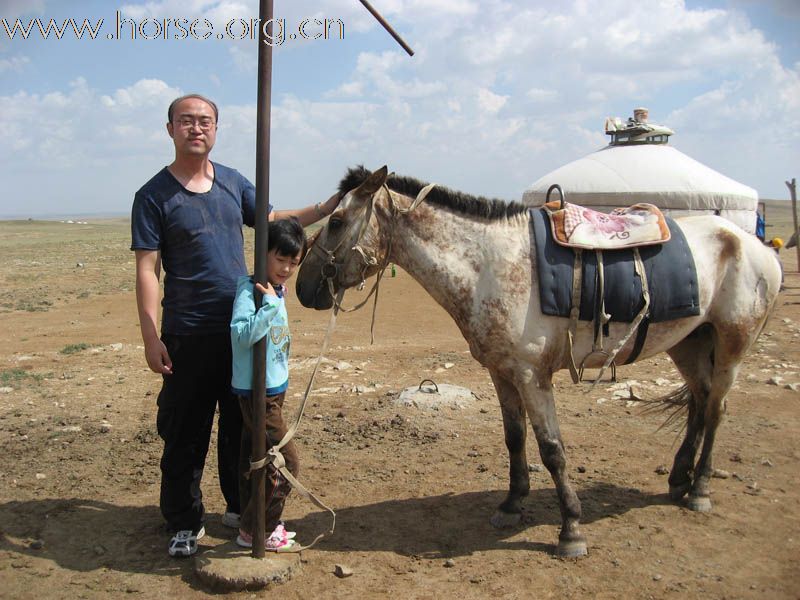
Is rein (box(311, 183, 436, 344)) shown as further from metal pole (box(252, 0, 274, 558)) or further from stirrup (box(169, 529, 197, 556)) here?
stirrup (box(169, 529, 197, 556))

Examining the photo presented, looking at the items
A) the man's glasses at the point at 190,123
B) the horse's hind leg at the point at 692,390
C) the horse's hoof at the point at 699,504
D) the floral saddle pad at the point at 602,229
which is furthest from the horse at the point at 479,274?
the horse's hoof at the point at 699,504

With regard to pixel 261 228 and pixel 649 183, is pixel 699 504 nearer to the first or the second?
pixel 261 228

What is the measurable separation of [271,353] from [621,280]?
1854mm

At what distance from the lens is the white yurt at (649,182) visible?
1240 cm

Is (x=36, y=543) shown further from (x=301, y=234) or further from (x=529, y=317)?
(x=529, y=317)

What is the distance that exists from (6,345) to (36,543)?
6.59m

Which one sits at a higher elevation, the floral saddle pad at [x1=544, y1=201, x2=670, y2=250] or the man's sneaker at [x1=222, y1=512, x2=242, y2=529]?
the floral saddle pad at [x1=544, y1=201, x2=670, y2=250]

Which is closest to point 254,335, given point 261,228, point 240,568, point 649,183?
point 261,228

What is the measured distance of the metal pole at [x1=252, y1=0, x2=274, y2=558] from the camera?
9.48 ft

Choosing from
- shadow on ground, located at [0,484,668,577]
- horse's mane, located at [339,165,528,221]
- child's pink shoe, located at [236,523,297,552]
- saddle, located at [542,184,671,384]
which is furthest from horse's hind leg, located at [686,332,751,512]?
child's pink shoe, located at [236,523,297,552]

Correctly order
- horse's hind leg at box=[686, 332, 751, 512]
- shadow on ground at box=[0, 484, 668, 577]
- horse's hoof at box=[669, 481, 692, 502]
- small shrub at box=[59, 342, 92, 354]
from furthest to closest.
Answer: small shrub at box=[59, 342, 92, 354] < horse's hoof at box=[669, 481, 692, 502] < horse's hind leg at box=[686, 332, 751, 512] < shadow on ground at box=[0, 484, 668, 577]

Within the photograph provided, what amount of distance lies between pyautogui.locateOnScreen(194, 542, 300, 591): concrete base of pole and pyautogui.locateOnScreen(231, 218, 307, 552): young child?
0.09 metres

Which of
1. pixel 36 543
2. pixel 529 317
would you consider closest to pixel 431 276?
pixel 529 317

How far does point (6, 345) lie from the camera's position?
909 centimetres
